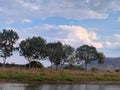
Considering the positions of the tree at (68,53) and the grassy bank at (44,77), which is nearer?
the grassy bank at (44,77)

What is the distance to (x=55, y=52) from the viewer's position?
134m

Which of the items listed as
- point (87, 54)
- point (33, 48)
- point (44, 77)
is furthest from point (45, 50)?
point (44, 77)

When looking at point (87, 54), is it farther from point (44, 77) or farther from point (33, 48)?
point (44, 77)

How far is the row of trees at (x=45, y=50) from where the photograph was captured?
11762cm

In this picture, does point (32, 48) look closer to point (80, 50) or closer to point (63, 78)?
point (80, 50)

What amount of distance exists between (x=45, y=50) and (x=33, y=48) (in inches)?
173

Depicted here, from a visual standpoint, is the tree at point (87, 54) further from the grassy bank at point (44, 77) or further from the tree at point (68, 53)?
the grassy bank at point (44, 77)

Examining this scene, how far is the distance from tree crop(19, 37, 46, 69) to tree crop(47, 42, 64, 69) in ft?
27.6

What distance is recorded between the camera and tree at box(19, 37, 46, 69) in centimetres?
11931

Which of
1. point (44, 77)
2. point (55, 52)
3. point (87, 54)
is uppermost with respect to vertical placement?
point (87, 54)

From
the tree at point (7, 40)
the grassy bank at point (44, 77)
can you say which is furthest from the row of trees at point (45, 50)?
the grassy bank at point (44, 77)

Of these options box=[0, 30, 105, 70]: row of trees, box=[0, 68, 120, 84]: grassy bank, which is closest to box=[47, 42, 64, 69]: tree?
box=[0, 30, 105, 70]: row of trees

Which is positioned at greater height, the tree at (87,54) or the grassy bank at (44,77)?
the tree at (87,54)

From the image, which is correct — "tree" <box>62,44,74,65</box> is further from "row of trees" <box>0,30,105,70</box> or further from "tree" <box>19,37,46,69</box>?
"tree" <box>19,37,46,69</box>
